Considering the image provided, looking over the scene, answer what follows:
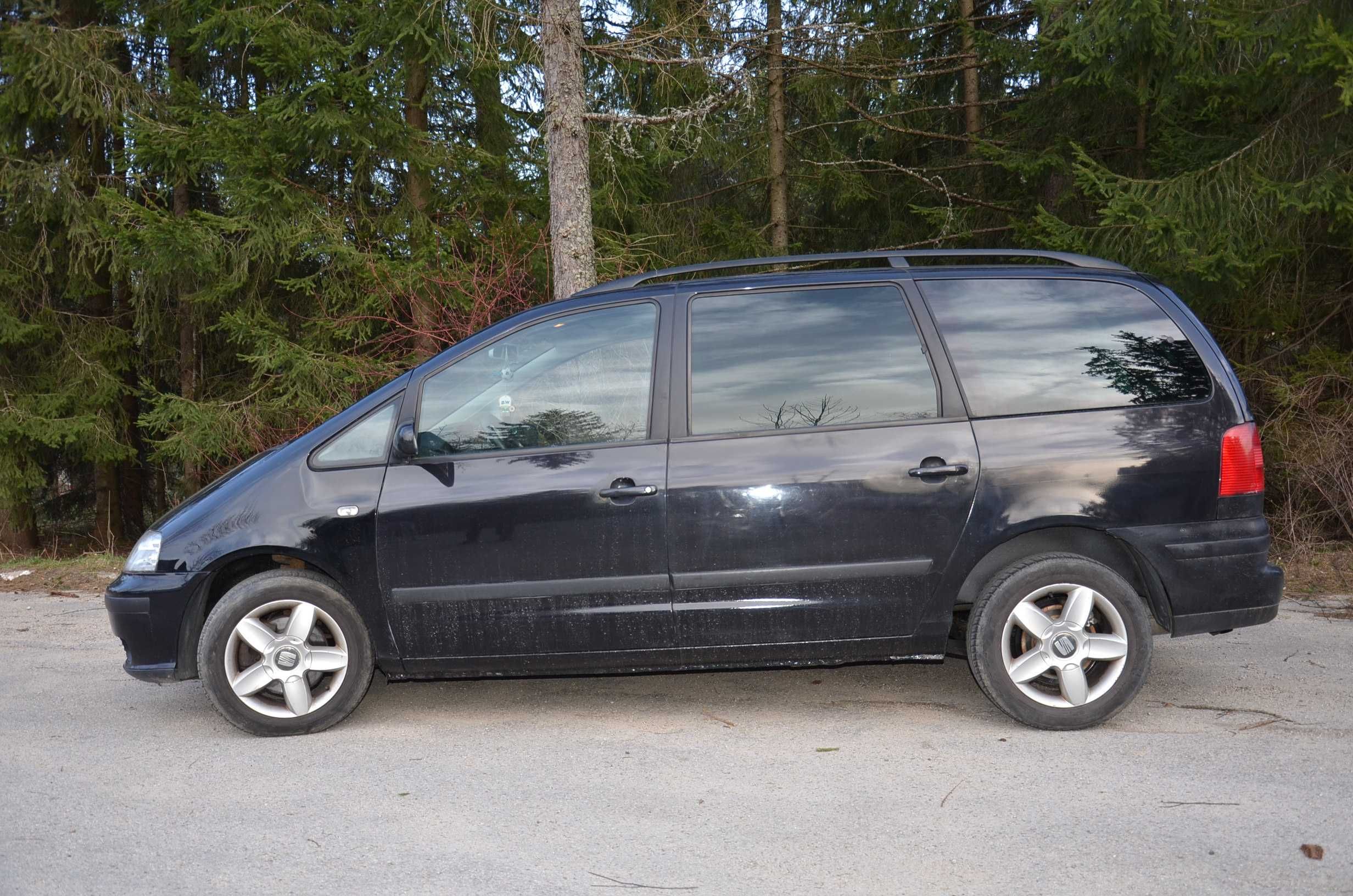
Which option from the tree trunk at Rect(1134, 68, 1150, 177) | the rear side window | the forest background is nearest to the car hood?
the rear side window

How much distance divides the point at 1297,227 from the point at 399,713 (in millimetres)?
8475

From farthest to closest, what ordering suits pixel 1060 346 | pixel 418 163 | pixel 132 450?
1. pixel 132 450
2. pixel 418 163
3. pixel 1060 346

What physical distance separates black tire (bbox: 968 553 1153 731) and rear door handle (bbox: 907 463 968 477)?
476mm

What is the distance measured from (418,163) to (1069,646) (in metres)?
10.2

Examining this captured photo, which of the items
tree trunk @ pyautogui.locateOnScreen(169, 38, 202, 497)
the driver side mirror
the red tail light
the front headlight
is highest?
tree trunk @ pyautogui.locateOnScreen(169, 38, 202, 497)

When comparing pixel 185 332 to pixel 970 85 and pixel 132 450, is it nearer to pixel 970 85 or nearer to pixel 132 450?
pixel 132 450

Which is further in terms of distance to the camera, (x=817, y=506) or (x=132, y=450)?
(x=132, y=450)

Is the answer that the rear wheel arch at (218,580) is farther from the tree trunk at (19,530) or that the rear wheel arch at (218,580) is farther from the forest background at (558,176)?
the tree trunk at (19,530)

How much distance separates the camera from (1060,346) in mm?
4551

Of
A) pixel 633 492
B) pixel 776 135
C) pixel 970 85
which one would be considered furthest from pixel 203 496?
pixel 970 85

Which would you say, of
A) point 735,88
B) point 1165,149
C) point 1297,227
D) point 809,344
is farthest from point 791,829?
point 1165,149

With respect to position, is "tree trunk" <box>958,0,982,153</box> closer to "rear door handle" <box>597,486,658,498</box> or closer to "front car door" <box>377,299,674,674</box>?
"front car door" <box>377,299,674,674</box>

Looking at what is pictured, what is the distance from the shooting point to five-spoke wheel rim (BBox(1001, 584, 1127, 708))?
4336 mm

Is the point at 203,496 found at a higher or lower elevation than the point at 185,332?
lower
